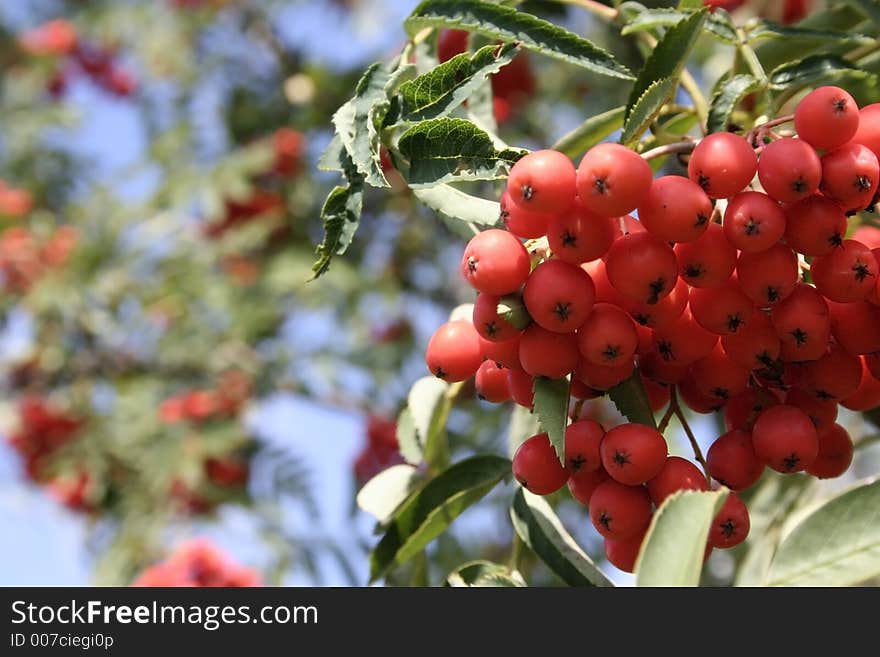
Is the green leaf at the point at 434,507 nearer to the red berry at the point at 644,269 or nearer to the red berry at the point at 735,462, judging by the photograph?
the red berry at the point at 735,462

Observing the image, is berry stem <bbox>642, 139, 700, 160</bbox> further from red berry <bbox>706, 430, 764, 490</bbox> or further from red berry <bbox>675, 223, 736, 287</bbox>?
red berry <bbox>706, 430, 764, 490</bbox>

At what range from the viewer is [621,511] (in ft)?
2.85

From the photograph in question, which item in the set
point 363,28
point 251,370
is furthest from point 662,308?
point 363,28

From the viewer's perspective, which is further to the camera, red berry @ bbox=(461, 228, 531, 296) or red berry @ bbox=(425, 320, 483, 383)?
red berry @ bbox=(425, 320, 483, 383)

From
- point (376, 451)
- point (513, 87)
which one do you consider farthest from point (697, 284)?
point (513, 87)

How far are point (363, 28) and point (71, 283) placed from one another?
157 centimetres

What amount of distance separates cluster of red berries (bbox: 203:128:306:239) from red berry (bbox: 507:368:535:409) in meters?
2.86

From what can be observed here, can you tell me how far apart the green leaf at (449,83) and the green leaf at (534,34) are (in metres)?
0.02

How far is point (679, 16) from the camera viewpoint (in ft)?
3.30

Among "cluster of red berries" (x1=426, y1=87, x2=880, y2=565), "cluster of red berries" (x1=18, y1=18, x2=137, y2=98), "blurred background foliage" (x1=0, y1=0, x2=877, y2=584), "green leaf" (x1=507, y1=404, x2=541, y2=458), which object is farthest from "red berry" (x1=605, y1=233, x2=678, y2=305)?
"cluster of red berries" (x1=18, y1=18, x2=137, y2=98)

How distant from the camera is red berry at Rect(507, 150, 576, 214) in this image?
0.81 m

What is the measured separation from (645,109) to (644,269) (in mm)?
208

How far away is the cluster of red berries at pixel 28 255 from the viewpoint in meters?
3.61

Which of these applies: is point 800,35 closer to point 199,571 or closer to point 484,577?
point 484,577
